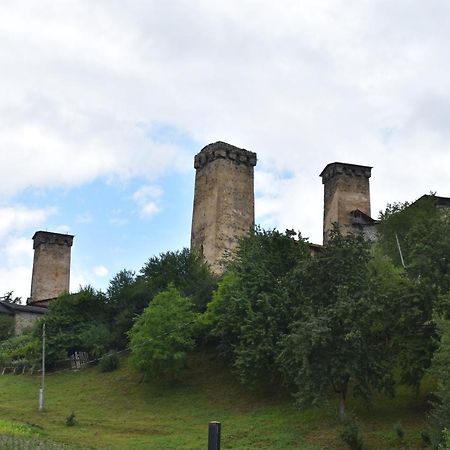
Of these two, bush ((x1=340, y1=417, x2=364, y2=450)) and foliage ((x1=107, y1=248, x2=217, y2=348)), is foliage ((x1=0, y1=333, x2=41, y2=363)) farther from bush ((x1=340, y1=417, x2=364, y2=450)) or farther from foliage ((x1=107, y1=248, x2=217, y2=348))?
bush ((x1=340, y1=417, x2=364, y2=450))

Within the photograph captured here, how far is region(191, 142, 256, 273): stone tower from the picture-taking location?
63.6 m

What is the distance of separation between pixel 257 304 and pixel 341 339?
8805mm

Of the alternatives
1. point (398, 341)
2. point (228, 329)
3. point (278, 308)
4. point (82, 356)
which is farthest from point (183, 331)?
point (398, 341)

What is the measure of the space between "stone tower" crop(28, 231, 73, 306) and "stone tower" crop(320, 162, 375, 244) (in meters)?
31.9

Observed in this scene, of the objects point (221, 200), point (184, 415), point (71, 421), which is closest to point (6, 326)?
point (221, 200)

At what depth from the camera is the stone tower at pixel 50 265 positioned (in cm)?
8338

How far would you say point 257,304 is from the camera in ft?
132

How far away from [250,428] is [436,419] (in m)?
10.0

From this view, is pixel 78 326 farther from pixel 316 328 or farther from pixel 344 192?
pixel 344 192

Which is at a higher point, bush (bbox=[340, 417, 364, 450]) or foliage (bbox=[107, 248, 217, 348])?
foliage (bbox=[107, 248, 217, 348])

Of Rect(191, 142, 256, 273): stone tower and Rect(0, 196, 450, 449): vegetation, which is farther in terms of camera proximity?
Rect(191, 142, 256, 273): stone tower

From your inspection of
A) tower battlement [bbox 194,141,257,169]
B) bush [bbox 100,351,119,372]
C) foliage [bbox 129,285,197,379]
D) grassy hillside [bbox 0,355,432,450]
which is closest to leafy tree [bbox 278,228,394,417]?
grassy hillside [bbox 0,355,432,450]

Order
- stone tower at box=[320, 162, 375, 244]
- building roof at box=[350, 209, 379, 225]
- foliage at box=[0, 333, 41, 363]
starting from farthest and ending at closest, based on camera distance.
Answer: stone tower at box=[320, 162, 375, 244] < building roof at box=[350, 209, 379, 225] < foliage at box=[0, 333, 41, 363]

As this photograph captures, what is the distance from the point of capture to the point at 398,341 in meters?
32.5
